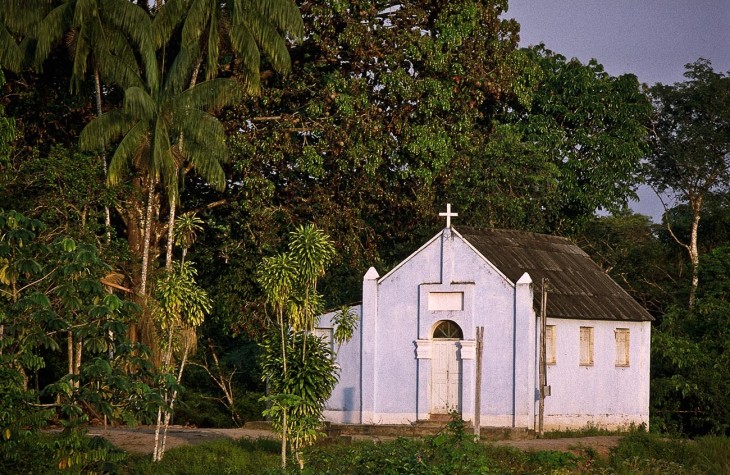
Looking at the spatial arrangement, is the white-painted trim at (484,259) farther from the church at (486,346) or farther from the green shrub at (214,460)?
the green shrub at (214,460)

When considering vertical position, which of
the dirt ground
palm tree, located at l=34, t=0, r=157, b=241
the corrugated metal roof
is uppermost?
palm tree, located at l=34, t=0, r=157, b=241

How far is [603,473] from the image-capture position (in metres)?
Answer: 22.8

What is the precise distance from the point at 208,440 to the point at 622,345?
10850 mm

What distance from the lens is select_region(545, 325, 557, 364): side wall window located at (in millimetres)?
29156

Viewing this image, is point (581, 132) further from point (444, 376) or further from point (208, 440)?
point (208, 440)

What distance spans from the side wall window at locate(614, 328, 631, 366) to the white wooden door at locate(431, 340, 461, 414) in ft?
14.6

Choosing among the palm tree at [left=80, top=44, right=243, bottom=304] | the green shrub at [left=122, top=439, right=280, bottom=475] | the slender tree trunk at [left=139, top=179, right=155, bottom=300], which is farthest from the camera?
the slender tree trunk at [left=139, top=179, right=155, bottom=300]

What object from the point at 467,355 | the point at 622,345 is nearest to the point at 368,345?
the point at 467,355

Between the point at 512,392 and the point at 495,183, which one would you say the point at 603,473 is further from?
the point at 495,183

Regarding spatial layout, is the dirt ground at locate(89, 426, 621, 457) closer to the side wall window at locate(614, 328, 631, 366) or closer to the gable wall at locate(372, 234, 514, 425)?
the gable wall at locate(372, 234, 514, 425)

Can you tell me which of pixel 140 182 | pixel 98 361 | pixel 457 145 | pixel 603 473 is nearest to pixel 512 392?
pixel 603 473

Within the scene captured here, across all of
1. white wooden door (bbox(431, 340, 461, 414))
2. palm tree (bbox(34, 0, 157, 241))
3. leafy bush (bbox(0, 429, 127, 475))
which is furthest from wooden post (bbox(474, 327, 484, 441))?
palm tree (bbox(34, 0, 157, 241))

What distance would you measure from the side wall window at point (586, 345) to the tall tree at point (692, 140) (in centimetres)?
1386

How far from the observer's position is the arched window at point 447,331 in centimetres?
2955
